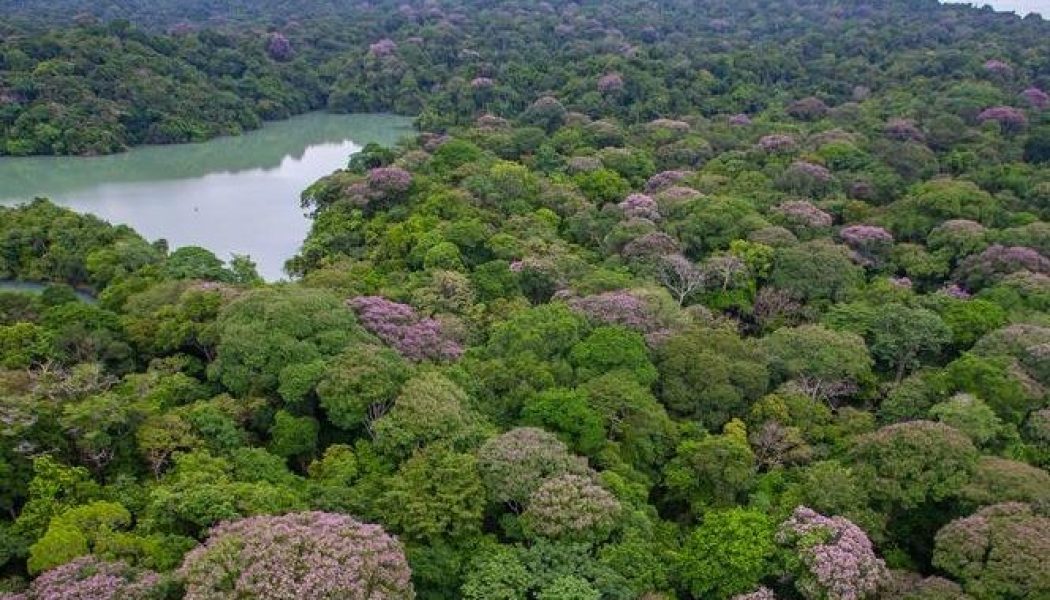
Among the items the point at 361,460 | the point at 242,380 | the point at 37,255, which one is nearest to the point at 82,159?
the point at 37,255

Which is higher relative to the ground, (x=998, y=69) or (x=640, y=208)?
(x=998, y=69)

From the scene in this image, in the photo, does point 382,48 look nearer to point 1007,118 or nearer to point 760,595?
point 1007,118

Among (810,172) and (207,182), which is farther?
(207,182)

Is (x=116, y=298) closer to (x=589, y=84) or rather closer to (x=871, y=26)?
(x=589, y=84)

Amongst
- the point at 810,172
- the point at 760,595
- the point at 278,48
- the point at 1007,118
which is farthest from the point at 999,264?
the point at 278,48

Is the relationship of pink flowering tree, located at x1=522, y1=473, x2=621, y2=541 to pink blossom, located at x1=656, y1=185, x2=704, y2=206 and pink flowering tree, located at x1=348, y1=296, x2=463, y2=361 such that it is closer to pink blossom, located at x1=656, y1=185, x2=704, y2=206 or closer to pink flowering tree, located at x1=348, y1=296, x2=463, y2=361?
pink flowering tree, located at x1=348, y1=296, x2=463, y2=361

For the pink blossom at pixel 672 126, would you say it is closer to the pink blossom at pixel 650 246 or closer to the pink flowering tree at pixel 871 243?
the pink flowering tree at pixel 871 243

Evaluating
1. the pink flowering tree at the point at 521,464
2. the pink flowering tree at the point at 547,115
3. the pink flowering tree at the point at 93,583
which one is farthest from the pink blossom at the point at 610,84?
the pink flowering tree at the point at 93,583
